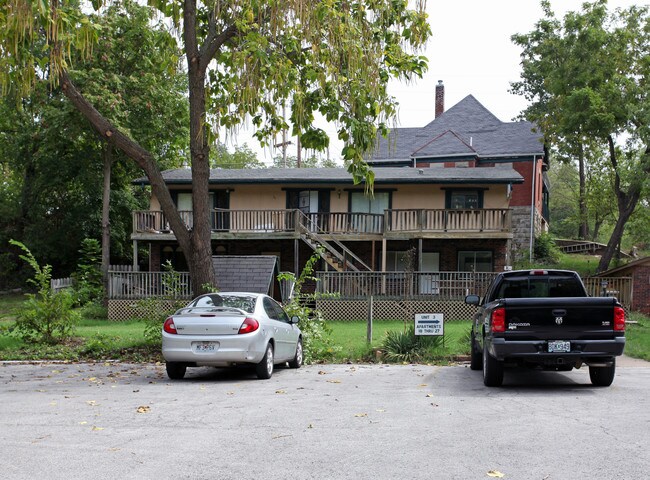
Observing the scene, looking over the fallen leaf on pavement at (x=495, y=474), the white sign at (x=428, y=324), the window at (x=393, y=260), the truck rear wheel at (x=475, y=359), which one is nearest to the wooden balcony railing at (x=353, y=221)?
the window at (x=393, y=260)

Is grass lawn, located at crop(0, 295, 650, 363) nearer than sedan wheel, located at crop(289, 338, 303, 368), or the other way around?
sedan wheel, located at crop(289, 338, 303, 368)

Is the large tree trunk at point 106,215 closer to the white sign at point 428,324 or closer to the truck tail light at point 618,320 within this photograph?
the white sign at point 428,324

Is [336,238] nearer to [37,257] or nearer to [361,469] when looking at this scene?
[37,257]

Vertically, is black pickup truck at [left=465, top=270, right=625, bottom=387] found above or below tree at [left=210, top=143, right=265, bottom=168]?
below

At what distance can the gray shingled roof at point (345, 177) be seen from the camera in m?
32.0

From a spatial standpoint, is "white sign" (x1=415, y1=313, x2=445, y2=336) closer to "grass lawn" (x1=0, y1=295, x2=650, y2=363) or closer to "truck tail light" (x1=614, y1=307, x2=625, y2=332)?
"grass lawn" (x1=0, y1=295, x2=650, y2=363)

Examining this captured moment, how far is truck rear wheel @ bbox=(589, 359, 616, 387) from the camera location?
35.0ft

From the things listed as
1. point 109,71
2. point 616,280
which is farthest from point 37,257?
point 616,280

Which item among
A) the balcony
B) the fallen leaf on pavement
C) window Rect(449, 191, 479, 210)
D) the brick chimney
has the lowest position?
the fallen leaf on pavement

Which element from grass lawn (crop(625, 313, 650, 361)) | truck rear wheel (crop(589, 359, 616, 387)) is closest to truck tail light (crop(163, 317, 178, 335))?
truck rear wheel (crop(589, 359, 616, 387))

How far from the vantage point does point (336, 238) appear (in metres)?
31.5

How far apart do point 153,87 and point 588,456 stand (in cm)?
2974

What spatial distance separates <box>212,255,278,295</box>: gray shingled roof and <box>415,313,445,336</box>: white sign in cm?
934

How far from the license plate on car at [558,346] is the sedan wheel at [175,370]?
19.5 ft
